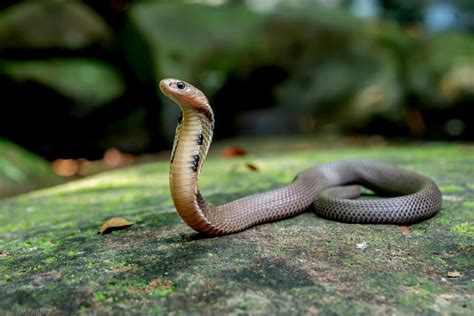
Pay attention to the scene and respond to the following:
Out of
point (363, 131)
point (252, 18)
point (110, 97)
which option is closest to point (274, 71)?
point (252, 18)

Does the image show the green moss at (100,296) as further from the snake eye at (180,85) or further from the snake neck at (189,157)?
the snake eye at (180,85)

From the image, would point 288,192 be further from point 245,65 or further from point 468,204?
point 245,65

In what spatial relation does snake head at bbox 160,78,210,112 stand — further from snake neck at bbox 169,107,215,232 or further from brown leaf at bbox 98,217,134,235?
brown leaf at bbox 98,217,134,235

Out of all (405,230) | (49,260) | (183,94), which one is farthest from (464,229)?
(49,260)

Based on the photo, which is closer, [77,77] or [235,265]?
[235,265]

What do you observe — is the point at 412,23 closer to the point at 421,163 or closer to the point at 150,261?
the point at 421,163

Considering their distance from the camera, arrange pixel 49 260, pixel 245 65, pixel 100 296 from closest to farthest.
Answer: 1. pixel 100 296
2. pixel 49 260
3. pixel 245 65

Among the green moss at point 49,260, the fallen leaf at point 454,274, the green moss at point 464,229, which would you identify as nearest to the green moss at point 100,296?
the green moss at point 49,260
